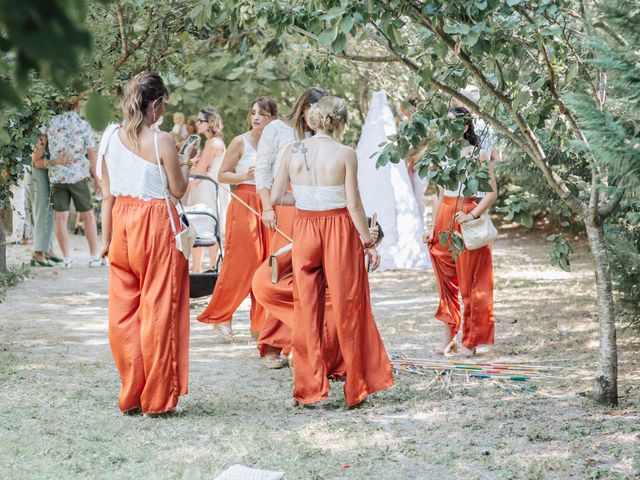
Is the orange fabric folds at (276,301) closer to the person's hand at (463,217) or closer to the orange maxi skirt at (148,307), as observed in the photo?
the orange maxi skirt at (148,307)

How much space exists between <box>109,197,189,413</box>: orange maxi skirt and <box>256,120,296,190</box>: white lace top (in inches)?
65.1

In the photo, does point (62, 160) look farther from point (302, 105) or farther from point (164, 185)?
point (164, 185)

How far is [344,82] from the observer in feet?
51.8

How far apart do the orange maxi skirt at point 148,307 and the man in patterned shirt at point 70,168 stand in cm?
678

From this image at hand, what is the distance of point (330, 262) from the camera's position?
19.7 ft

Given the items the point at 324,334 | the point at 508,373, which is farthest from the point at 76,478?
the point at 508,373

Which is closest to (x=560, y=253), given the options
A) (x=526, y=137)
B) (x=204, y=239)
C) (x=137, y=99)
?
(x=526, y=137)

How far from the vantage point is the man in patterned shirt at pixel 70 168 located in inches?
492

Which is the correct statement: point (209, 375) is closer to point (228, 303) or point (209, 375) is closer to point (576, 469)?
point (228, 303)

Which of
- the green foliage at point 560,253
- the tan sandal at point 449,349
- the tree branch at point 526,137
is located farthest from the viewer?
the tan sandal at point 449,349

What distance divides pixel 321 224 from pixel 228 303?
2593 millimetres

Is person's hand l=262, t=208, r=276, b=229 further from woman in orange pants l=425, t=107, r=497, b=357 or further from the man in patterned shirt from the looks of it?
the man in patterned shirt

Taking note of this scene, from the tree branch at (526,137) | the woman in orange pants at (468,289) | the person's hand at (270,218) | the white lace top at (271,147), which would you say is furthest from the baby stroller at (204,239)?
the tree branch at (526,137)

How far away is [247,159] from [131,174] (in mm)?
2523
